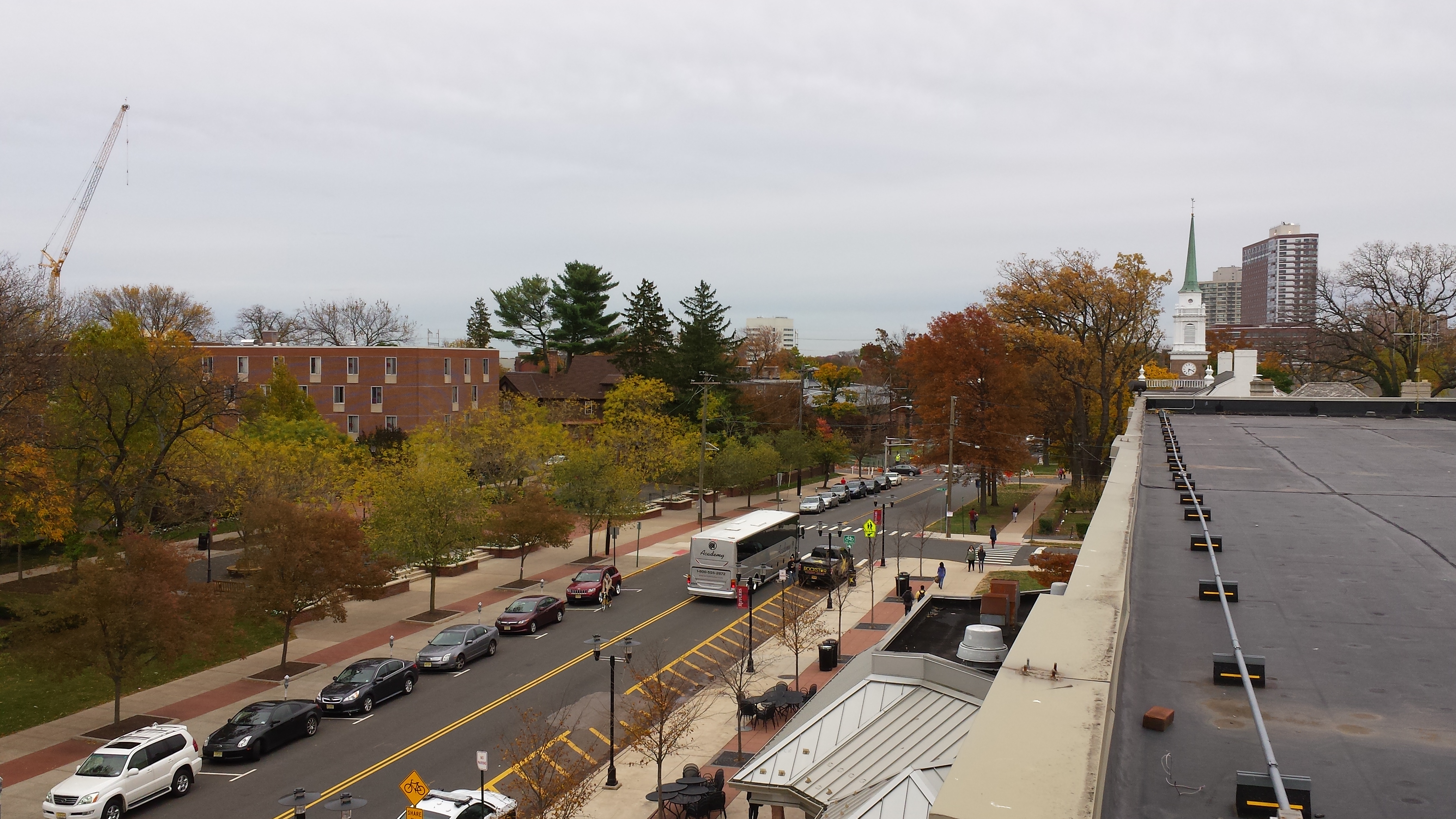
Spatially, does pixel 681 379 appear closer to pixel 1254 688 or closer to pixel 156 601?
pixel 156 601

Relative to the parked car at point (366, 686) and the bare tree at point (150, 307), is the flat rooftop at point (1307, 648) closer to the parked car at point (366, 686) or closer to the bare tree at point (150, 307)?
the parked car at point (366, 686)

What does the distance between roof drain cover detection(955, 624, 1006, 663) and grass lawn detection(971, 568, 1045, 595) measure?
2143 cm

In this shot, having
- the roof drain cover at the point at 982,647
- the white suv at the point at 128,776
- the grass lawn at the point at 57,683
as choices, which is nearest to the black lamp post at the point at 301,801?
the white suv at the point at 128,776

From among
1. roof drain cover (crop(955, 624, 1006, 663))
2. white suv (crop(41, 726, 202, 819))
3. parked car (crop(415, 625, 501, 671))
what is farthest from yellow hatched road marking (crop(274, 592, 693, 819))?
roof drain cover (crop(955, 624, 1006, 663))

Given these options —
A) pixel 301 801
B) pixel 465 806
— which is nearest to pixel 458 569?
pixel 465 806

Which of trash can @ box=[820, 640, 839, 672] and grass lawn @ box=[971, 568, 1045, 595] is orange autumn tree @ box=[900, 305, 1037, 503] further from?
trash can @ box=[820, 640, 839, 672]

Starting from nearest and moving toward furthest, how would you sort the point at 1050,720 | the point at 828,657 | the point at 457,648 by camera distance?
the point at 1050,720 < the point at 457,648 < the point at 828,657

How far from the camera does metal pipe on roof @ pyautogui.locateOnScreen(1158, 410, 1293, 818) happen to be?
437 centimetres

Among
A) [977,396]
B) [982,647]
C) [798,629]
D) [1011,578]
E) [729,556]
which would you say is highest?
[977,396]

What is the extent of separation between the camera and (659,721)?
22.0 meters

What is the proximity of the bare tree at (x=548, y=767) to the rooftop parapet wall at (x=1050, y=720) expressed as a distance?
12.2m

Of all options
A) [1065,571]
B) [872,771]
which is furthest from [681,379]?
[872,771]

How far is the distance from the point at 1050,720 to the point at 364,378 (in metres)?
77.6

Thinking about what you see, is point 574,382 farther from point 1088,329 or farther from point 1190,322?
point 1190,322
